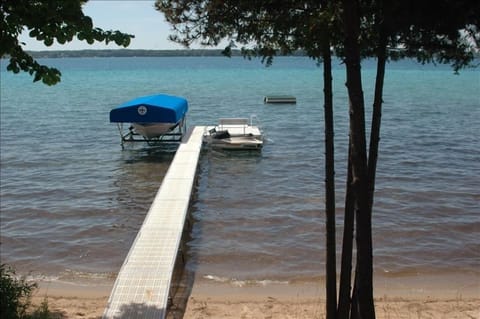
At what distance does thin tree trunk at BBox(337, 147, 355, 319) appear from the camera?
716cm

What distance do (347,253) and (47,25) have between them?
500 cm

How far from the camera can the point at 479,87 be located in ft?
247

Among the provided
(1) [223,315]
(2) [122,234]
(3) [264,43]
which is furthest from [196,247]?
(3) [264,43]

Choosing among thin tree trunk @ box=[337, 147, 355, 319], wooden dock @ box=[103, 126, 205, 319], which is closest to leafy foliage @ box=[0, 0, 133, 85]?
thin tree trunk @ box=[337, 147, 355, 319]

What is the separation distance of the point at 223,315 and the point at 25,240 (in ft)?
24.7

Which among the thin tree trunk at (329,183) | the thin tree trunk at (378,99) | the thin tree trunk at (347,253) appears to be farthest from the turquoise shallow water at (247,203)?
the thin tree trunk at (378,99)

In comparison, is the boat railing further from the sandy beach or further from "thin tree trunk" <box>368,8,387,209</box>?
"thin tree trunk" <box>368,8,387,209</box>

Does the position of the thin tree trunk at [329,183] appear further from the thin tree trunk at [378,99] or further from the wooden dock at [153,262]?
the wooden dock at [153,262]

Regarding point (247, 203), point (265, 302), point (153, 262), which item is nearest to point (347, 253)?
point (265, 302)

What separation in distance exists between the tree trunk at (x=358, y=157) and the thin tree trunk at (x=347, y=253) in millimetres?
611

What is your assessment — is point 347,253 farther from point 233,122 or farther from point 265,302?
point 233,122

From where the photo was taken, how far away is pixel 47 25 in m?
6.02

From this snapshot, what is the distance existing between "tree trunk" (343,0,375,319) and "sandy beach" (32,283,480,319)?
322 cm

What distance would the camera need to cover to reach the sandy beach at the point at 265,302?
985 centimetres
